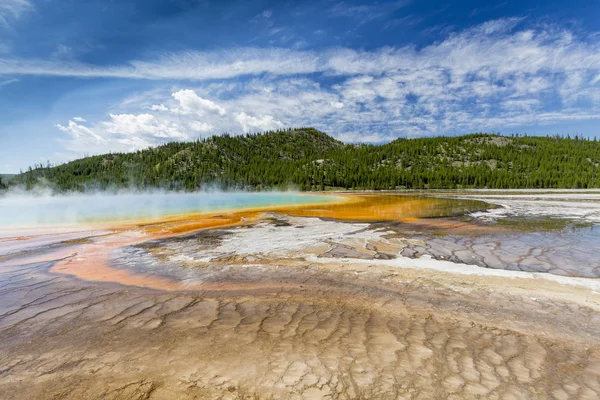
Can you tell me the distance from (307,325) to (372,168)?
144555mm

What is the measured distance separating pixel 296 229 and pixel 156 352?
13405 millimetres

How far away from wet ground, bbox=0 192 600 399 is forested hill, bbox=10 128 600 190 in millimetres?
104936

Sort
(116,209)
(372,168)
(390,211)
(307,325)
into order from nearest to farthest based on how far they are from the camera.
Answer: (307,325), (390,211), (116,209), (372,168)

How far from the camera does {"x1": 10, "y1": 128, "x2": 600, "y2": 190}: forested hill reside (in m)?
115

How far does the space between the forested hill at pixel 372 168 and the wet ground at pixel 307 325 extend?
104936mm

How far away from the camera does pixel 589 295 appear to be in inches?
274

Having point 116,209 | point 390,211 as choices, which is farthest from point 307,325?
point 116,209

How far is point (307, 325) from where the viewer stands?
5852mm

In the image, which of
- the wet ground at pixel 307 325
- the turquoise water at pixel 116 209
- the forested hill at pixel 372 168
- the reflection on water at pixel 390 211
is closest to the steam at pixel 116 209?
the turquoise water at pixel 116 209

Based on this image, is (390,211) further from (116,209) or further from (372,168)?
(372,168)

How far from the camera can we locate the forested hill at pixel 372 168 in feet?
379

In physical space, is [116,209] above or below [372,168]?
below

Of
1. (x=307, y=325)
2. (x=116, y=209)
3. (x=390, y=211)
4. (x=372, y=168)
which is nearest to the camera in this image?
(x=307, y=325)

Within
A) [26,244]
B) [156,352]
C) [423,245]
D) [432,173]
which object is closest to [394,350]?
[156,352]
